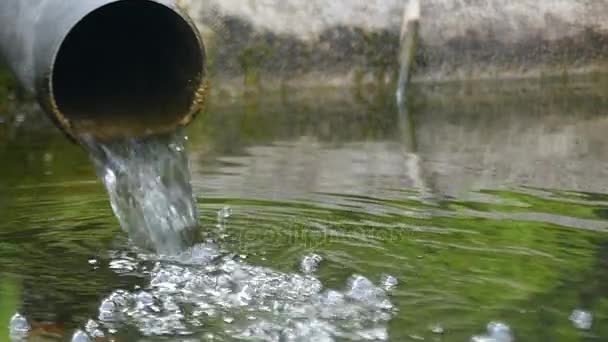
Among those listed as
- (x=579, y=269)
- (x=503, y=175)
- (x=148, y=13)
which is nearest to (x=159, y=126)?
(x=148, y=13)

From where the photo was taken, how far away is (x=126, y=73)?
14.8 feet

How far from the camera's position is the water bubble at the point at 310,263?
403 cm

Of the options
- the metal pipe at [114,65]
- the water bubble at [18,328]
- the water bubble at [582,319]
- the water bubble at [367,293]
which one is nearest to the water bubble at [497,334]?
the water bubble at [582,319]

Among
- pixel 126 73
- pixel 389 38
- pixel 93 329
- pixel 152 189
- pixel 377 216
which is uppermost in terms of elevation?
pixel 389 38

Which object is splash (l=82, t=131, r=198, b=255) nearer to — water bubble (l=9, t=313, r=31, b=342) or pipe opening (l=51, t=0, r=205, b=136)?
pipe opening (l=51, t=0, r=205, b=136)

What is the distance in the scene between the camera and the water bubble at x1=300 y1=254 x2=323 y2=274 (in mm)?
4031

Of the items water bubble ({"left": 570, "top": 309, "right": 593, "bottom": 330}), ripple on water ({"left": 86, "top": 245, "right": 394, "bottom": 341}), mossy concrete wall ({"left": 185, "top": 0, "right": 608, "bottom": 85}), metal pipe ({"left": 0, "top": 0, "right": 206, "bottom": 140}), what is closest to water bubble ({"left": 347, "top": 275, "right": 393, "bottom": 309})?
ripple on water ({"left": 86, "top": 245, "right": 394, "bottom": 341})

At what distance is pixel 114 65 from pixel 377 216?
131 centimetres

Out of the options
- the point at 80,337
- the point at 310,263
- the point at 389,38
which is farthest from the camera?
the point at 389,38

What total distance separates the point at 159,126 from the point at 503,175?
2345 millimetres

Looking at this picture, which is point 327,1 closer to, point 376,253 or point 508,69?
point 508,69

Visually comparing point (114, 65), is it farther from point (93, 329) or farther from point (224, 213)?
point (93, 329)

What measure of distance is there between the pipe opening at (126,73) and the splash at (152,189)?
90 millimetres

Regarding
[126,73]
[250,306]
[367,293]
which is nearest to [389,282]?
[367,293]
